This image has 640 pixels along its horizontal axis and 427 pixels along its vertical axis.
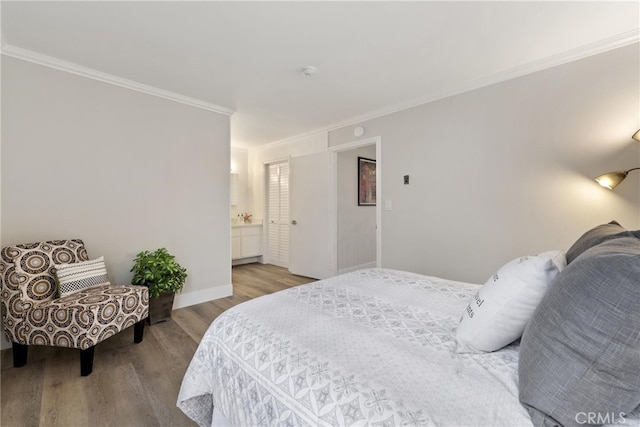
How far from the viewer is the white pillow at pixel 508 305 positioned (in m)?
0.90

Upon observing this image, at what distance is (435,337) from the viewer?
3.52ft

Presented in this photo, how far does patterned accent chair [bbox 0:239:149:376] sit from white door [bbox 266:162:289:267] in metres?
3.10

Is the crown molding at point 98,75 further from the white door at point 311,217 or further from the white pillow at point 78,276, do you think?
the white pillow at point 78,276

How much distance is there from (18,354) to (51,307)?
0.51 metres

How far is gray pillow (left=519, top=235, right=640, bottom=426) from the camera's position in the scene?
2.01ft

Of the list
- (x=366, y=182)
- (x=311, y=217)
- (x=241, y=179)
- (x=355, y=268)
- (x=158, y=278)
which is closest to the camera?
(x=158, y=278)

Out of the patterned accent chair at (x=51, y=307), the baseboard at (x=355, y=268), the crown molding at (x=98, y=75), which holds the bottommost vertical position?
the baseboard at (x=355, y=268)

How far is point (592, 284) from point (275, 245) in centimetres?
500

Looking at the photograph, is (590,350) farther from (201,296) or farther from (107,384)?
(201,296)

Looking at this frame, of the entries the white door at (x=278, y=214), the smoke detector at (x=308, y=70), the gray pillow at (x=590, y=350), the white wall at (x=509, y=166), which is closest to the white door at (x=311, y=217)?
the white door at (x=278, y=214)

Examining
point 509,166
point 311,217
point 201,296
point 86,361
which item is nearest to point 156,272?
point 201,296

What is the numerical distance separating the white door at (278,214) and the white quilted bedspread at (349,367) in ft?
12.0

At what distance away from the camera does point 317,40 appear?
2.02 metres

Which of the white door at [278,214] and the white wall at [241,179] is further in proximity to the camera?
the white wall at [241,179]
